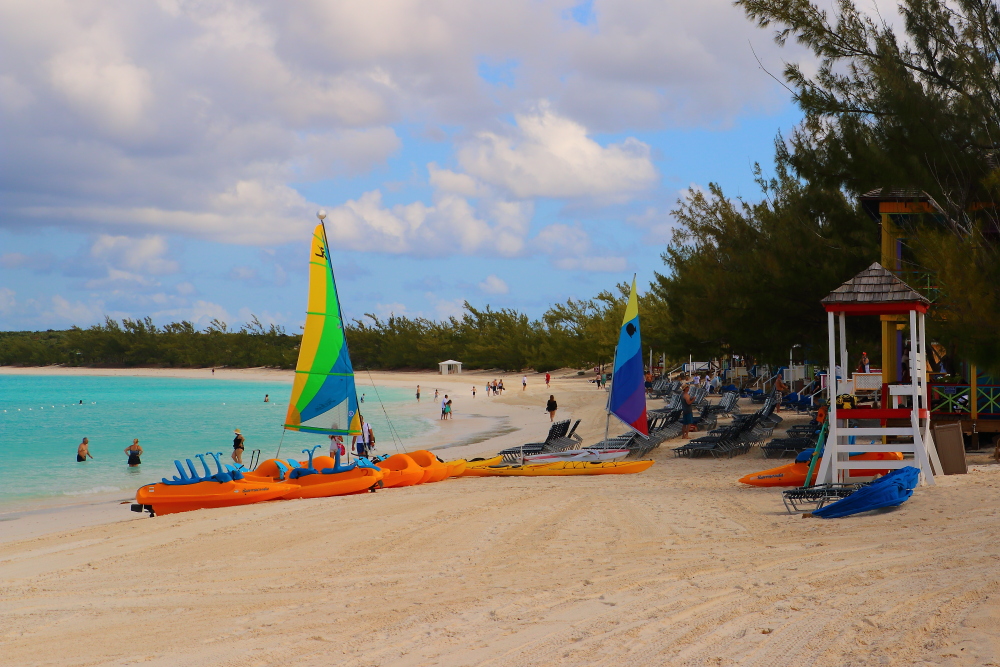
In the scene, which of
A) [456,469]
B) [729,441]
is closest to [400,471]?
[456,469]

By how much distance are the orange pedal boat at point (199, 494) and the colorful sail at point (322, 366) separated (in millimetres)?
1192

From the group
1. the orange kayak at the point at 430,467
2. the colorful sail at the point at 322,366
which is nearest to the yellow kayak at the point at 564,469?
the orange kayak at the point at 430,467

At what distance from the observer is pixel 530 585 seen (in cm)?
620

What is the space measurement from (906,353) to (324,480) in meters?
9.59

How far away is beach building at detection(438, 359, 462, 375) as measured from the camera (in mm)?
79625

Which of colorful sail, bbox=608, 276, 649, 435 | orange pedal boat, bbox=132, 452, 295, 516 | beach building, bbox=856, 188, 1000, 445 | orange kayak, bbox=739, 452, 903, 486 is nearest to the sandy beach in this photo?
orange kayak, bbox=739, 452, 903, 486

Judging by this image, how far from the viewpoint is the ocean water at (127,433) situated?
66.3 ft

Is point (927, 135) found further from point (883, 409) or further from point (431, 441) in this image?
point (431, 441)

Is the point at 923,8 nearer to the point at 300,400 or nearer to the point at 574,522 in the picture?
the point at 574,522

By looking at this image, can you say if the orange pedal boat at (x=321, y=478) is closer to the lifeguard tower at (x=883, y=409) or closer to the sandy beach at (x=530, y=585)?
the sandy beach at (x=530, y=585)

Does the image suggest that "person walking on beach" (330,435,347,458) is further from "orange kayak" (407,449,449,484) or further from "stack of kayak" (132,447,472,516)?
"orange kayak" (407,449,449,484)

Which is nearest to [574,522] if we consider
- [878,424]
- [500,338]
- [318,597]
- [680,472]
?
[318,597]

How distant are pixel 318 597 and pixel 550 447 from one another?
10.6 meters

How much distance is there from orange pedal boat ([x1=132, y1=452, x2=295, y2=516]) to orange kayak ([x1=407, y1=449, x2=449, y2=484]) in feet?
8.09
